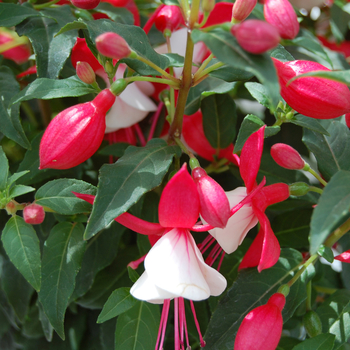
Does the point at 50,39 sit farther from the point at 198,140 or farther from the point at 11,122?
the point at 198,140

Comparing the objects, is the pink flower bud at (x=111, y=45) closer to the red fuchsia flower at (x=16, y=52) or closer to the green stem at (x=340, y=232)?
the green stem at (x=340, y=232)

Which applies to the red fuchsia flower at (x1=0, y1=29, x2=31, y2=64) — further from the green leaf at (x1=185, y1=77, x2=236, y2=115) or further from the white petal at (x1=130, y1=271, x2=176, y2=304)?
the white petal at (x1=130, y1=271, x2=176, y2=304)

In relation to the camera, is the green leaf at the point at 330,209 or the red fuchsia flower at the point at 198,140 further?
the red fuchsia flower at the point at 198,140

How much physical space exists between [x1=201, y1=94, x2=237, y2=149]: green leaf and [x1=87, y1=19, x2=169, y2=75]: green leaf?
22cm

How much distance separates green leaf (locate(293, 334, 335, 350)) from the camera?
Answer: 19.7 inches

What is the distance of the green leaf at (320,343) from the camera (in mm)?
500

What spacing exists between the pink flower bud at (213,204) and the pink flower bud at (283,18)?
0.19m

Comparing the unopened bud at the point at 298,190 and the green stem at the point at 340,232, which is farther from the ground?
the unopened bud at the point at 298,190

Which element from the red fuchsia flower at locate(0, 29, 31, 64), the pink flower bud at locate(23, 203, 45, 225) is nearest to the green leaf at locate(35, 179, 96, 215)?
the pink flower bud at locate(23, 203, 45, 225)

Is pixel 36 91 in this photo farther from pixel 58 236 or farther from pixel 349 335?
pixel 349 335

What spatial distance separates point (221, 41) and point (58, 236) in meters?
0.37

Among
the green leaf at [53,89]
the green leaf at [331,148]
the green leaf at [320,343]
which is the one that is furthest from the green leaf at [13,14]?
the green leaf at [320,343]

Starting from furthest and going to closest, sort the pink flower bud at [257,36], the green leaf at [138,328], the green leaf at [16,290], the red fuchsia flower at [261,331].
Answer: the green leaf at [16,290] → the green leaf at [138,328] → the red fuchsia flower at [261,331] → the pink flower bud at [257,36]

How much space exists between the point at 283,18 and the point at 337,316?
1.46 feet
